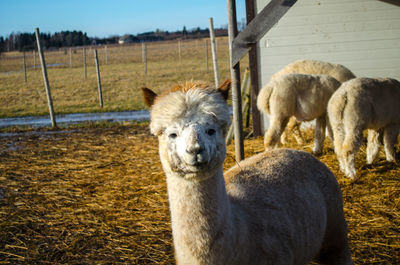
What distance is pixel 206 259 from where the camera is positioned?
6.79 feet

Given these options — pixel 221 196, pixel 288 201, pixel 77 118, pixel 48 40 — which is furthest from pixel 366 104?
pixel 48 40

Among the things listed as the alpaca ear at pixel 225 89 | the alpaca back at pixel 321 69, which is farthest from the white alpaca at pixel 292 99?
the alpaca ear at pixel 225 89

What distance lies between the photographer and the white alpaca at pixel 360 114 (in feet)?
17.6

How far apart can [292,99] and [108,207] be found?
3.56 metres

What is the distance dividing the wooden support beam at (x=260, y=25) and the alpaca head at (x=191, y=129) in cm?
236

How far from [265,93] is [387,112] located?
1.94 metres

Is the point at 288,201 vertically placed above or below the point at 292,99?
below

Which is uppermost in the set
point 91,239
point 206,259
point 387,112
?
point 387,112

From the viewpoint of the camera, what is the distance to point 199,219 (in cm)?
210

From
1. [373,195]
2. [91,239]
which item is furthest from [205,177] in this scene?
[373,195]

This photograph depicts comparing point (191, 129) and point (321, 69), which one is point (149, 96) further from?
point (321, 69)

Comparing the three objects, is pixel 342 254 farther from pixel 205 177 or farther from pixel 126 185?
pixel 126 185

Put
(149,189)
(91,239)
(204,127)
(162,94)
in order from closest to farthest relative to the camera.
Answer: (204,127) → (162,94) → (91,239) → (149,189)

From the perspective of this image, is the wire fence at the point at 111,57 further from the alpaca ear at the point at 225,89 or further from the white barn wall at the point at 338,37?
the alpaca ear at the point at 225,89
